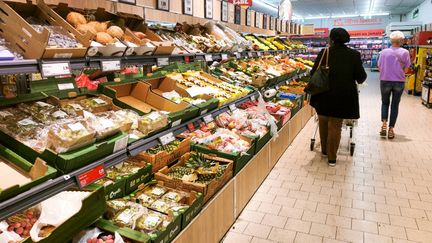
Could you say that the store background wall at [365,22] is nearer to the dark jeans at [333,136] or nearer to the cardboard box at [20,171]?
the dark jeans at [333,136]

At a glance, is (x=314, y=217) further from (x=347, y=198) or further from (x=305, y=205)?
(x=347, y=198)

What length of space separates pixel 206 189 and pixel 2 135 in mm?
1338

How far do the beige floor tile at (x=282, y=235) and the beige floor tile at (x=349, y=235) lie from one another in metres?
0.39

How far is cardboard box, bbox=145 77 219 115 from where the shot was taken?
125 inches

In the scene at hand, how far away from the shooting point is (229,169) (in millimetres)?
2975

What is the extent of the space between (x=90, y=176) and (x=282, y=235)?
188 centimetres

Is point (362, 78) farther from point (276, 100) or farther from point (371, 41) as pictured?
point (371, 41)

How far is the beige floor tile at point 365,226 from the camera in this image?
3.10 m

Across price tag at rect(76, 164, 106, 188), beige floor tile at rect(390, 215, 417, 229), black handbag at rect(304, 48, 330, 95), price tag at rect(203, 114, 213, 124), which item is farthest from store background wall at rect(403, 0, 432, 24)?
price tag at rect(76, 164, 106, 188)

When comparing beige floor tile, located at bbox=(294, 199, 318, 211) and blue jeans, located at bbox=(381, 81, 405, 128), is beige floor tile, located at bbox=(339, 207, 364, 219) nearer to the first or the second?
beige floor tile, located at bbox=(294, 199, 318, 211)

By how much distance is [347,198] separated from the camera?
3764mm

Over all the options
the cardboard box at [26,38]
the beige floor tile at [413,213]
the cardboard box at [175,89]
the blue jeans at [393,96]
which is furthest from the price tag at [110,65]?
the blue jeans at [393,96]

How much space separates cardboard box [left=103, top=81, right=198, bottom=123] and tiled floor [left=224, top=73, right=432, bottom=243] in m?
1.14

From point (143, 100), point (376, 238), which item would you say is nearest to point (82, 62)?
point (143, 100)
